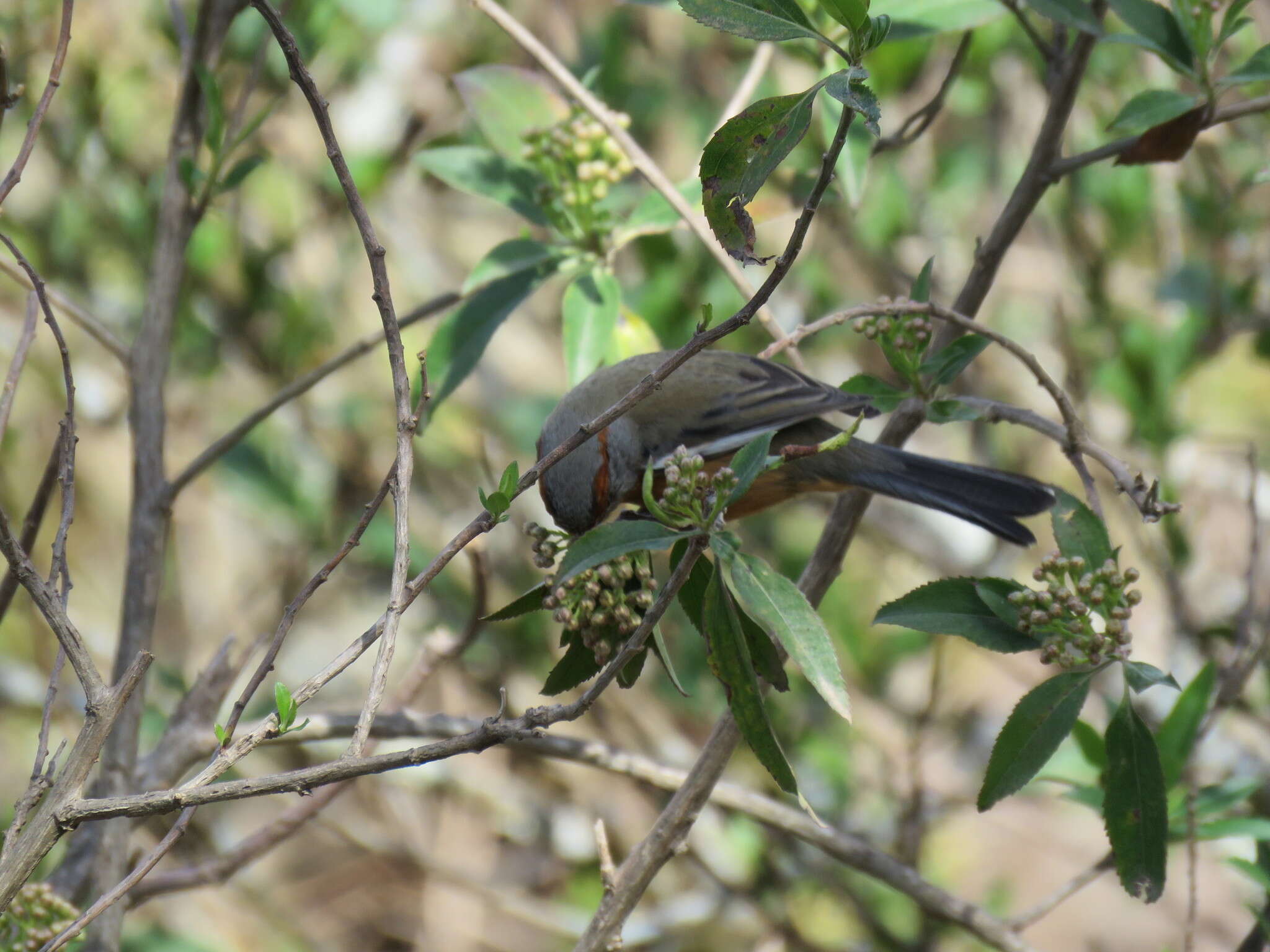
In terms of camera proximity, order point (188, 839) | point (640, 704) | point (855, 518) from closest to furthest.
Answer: point (855, 518) → point (188, 839) → point (640, 704)

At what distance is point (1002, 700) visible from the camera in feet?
22.1

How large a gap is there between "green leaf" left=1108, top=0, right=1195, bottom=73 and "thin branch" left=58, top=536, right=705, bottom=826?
175cm

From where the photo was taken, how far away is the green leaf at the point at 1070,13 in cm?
218

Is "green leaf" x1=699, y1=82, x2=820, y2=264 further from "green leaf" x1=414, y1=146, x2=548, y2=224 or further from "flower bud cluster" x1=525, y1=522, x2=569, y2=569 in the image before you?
"green leaf" x1=414, y1=146, x2=548, y2=224

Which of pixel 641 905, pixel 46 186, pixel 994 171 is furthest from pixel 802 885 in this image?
pixel 46 186

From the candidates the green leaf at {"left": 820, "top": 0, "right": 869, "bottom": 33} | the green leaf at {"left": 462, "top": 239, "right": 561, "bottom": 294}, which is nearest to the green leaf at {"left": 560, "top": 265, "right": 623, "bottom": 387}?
the green leaf at {"left": 462, "top": 239, "right": 561, "bottom": 294}

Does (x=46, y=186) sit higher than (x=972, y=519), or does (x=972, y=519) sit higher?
(x=46, y=186)

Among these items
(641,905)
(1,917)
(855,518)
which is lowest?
(1,917)

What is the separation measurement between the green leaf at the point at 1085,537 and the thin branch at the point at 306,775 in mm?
980

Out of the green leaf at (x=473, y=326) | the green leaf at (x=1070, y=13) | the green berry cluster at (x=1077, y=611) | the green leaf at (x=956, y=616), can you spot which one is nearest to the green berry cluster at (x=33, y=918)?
the green leaf at (x=473, y=326)

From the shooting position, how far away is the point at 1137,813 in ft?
6.56

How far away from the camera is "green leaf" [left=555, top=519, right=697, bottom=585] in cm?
164

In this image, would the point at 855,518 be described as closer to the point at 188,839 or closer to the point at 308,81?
the point at 308,81

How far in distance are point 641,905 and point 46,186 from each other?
13.1ft
